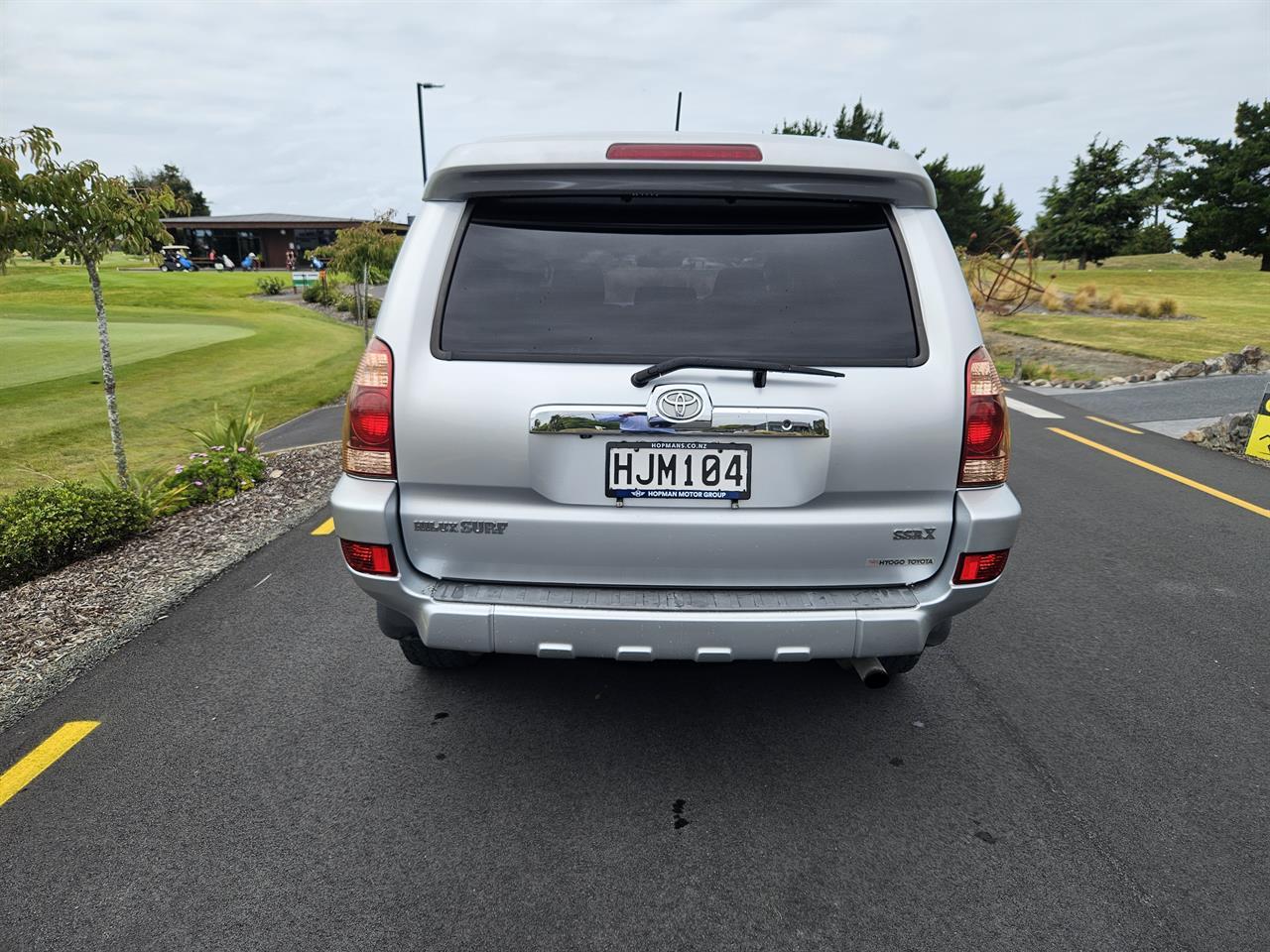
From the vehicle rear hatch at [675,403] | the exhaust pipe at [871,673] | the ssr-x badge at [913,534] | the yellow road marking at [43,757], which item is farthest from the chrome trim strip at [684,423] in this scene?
the yellow road marking at [43,757]

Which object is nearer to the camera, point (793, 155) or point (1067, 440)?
point (793, 155)

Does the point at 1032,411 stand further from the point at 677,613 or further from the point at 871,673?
the point at 677,613

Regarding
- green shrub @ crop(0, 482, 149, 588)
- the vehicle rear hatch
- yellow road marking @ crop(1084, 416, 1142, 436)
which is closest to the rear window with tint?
the vehicle rear hatch

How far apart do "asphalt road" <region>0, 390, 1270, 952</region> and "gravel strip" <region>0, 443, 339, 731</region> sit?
184 millimetres

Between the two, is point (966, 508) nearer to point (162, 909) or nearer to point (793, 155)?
point (793, 155)

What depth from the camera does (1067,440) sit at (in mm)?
9344

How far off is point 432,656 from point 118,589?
2274 millimetres

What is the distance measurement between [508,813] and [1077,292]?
107 feet

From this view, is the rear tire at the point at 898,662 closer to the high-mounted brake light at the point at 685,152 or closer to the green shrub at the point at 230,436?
the high-mounted brake light at the point at 685,152

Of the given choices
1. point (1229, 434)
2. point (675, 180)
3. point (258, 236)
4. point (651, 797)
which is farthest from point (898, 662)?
point (258, 236)

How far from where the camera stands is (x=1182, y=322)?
26141 millimetres

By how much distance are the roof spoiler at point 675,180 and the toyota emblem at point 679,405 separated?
620 mm

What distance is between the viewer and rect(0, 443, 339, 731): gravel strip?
12.5 feet

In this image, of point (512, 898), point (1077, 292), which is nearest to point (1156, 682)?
point (512, 898)
